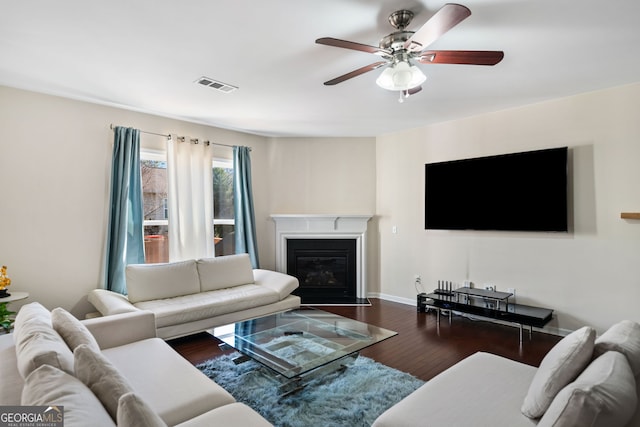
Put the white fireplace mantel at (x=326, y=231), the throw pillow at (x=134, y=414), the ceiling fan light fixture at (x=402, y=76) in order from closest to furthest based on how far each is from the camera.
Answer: the throw pillow at (x=134, y=414) → the ceiling fan light fixture at (x=402, y=76) → the white fireplace mantel at (x=326, y=231)

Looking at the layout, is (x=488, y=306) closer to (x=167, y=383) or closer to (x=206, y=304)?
(x=206, y=304)

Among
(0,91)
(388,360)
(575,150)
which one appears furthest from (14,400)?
(575,150)

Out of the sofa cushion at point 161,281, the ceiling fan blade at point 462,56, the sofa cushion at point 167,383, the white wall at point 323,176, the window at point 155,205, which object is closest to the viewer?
the sofa cushion at point 167,383

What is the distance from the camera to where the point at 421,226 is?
4.87 metres

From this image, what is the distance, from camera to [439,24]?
5.94 ft

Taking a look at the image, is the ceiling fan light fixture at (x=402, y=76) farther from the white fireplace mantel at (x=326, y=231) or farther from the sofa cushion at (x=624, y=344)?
the white fireplace mantel at (x=326, y=231)

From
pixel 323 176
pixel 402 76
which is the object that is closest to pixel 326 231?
pixel 323 176

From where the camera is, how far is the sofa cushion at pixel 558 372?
1.42 meters

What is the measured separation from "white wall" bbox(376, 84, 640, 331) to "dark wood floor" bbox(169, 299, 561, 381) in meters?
0.55

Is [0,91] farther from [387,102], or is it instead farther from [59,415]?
[387,102]

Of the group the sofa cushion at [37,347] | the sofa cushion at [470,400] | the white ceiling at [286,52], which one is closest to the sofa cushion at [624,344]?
the sofa cushion at [470,400]

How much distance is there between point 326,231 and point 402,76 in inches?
→ 132

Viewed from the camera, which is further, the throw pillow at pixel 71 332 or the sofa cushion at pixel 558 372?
the throw pillow at pixel 71 332

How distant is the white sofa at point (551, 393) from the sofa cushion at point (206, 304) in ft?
7.96
